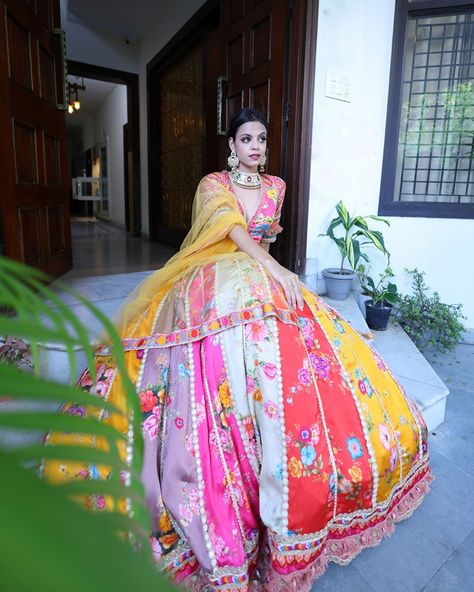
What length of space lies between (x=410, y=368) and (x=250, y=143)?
1.31 m

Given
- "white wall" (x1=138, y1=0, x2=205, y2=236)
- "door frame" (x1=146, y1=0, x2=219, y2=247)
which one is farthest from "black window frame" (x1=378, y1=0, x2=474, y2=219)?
"white wall" (x1=138, y1=0, x2=205, y2=236)

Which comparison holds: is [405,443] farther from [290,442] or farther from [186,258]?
[186,258]

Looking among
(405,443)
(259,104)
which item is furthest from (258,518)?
(259,104)

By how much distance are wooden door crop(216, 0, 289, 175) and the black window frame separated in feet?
2.73

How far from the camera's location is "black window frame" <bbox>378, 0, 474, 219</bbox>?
273 cm

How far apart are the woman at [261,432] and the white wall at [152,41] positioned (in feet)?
12.4

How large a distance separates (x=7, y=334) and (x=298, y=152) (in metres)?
2.48

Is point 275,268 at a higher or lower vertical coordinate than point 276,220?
lower

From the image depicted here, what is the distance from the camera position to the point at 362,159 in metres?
2.79

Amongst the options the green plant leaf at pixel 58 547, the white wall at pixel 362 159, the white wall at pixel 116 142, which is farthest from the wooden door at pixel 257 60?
the white wall at pixel 116 142

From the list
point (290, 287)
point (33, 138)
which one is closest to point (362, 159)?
point (290, 287)

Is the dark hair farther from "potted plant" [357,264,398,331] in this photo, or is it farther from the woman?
"potted plant" [357,264,398,331]

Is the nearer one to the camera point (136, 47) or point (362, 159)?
point (362, 159)

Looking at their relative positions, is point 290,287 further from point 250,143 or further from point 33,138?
point 33,138
